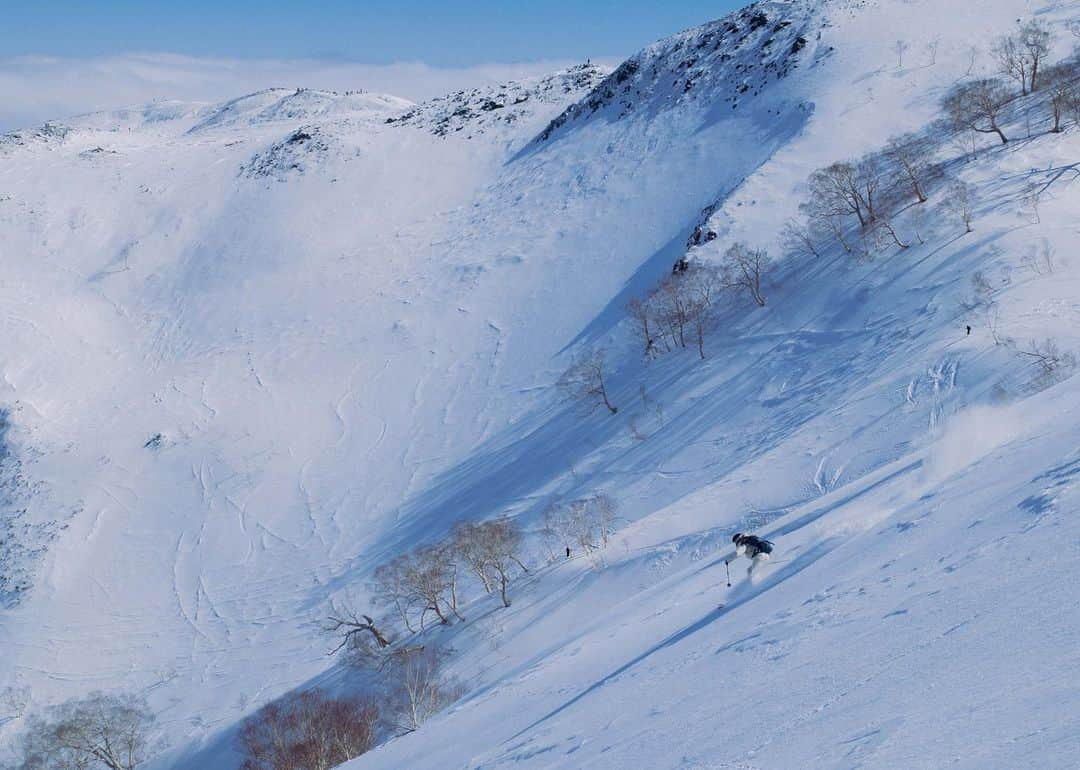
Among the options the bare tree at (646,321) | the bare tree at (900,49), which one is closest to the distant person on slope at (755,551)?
the bare tree at (646,321)

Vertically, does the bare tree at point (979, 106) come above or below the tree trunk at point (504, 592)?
above

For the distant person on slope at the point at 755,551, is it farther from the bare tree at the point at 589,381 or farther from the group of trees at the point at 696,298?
the group of trees at the point at 696,298

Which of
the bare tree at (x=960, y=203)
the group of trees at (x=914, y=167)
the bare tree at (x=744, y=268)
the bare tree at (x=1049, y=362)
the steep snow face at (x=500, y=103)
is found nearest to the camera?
the bare tree at (x=1049, y=362)

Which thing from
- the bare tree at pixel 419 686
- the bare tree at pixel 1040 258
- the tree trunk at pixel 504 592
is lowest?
the bare tree at pixel 419 686

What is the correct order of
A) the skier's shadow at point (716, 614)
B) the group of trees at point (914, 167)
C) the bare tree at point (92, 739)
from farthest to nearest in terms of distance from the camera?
the group of trees at point (914, 167)
the bare tree at point (92, 739)
the skier's shadow at point (716, 614)

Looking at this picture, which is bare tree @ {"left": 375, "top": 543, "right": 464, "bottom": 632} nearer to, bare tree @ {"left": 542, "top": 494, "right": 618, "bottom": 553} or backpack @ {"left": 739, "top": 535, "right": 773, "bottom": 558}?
bare tree @ {"left": 542, "top": 494, "right": 618, "bottom": 553}

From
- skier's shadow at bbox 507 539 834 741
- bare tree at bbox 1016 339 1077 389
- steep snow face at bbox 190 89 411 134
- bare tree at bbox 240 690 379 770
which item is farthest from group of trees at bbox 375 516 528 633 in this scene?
steep snow face at bbox 190 89 411 134

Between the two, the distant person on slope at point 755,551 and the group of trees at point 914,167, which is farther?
the group of trees at point 914,167
